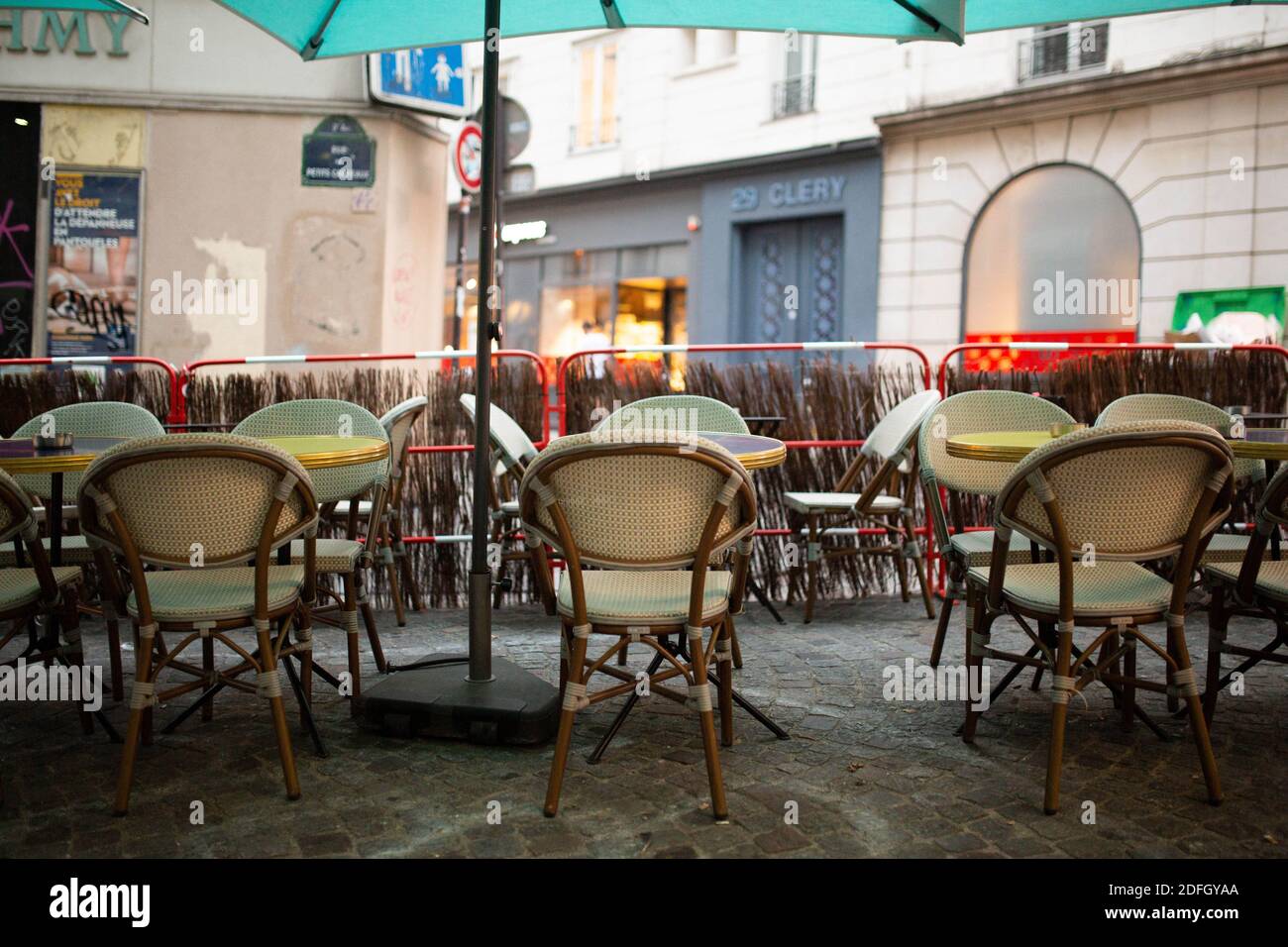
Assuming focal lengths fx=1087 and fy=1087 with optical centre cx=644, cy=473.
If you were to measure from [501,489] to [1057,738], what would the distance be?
3.99 meters

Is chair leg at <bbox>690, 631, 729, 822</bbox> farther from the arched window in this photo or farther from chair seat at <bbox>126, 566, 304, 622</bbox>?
the arched window

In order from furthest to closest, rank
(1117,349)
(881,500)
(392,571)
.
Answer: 1. (1117,349)
2. (881,500)
3. (392,571)

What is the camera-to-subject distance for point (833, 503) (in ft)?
20.1

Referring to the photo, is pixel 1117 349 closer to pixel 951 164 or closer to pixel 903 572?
pixel 903 572

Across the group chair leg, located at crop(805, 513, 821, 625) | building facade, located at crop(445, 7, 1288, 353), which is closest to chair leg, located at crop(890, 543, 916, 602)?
chair leg, located at crop(805, 513, 821, 625)

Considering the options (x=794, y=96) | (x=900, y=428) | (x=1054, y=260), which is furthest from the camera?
(x=794, y=96)

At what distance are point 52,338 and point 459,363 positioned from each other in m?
5.00

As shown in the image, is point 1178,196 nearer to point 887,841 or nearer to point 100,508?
point 887,841

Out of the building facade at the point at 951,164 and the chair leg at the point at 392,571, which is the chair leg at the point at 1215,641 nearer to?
the chair leg at the point at 392,571

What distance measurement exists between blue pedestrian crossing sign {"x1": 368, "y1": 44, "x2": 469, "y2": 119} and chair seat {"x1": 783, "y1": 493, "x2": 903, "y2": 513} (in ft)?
19.6

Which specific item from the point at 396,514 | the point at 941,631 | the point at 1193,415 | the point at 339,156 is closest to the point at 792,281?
the point at 339,156

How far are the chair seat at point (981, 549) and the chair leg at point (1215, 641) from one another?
710 millimetres

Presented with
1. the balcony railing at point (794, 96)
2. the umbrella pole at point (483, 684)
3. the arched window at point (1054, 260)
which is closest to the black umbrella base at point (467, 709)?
the umbrella pole at point (483, 684)

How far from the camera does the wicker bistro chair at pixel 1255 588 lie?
139 inches
